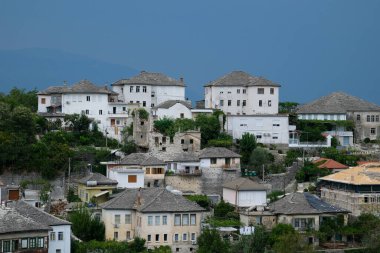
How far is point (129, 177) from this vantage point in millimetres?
66938

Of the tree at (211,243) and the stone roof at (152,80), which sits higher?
the stone roof at (152,80)

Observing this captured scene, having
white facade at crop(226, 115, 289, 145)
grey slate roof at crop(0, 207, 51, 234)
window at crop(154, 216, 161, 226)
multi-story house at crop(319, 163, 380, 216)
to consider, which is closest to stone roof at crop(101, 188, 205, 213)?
window at crop(154, 216, 161, 226)

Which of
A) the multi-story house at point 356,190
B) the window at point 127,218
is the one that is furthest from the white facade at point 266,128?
the window at point 127,218

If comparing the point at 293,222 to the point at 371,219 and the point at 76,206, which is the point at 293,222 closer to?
the point at 371,219

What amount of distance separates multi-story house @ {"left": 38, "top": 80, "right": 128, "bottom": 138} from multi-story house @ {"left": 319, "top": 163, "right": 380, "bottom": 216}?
812 inches

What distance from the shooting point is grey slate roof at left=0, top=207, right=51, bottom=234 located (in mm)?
50750

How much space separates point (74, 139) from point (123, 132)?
16.0ft

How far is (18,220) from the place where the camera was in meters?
51.7

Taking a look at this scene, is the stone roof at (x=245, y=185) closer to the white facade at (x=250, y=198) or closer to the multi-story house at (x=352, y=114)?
the white facade at (x=250, y=198)

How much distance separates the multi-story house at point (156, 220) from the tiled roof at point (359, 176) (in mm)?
12196

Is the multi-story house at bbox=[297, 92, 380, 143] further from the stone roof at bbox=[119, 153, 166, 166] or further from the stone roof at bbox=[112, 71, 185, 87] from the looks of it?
the stone roof at bbox=[119, 153, 166, 166]

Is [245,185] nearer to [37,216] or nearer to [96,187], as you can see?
[96,187]

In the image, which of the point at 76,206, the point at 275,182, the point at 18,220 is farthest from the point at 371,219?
the point at 18,220

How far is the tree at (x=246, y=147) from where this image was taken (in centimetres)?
7406
